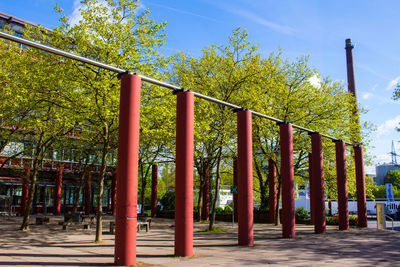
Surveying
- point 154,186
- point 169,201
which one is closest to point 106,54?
point 154,186

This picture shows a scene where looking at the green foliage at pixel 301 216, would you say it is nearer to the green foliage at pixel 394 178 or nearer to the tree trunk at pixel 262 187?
the tree trunk at pixel 262 187

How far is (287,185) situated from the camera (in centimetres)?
1576

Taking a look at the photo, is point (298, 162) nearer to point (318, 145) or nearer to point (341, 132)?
point (341, 132)

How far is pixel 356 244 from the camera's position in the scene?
558 inches

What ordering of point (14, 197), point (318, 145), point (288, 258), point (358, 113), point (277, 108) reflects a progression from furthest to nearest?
point (14, 197), point (358, 113), point (277, 108), point (318, 145), point (288, 258)

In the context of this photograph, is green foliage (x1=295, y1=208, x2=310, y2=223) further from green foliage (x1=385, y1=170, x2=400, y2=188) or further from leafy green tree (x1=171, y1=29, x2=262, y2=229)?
green foliage (x1=385, y1=170, x2=400, y2=188)

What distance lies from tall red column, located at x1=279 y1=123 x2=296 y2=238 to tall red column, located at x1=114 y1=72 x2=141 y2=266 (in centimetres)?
842

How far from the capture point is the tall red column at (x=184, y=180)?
34.5ft

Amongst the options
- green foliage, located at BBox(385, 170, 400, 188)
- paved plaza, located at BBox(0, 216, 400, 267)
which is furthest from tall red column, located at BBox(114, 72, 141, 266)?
green foliage, located at BBox(385, 170, 400, 188)

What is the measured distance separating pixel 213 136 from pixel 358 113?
43.0ft

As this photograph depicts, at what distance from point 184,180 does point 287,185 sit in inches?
263

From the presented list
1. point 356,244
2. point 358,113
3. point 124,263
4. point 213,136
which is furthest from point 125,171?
point 358,113

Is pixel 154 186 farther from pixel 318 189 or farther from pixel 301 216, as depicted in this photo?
pixel 318 189

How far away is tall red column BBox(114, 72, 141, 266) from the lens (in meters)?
9.01
